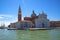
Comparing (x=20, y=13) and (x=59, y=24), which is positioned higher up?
(x=20, y=13)

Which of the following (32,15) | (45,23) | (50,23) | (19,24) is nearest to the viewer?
(19,24)

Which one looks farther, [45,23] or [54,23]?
[54,23]

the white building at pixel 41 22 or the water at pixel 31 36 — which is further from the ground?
the white building at pixel 41 22

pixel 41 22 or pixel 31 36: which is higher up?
pixel 41 22

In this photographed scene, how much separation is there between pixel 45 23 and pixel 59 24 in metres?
5.05

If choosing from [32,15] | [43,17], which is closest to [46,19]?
[43,17]

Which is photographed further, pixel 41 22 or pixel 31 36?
pixel 41 22

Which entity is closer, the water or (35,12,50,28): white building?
the water

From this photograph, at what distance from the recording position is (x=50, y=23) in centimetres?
3522

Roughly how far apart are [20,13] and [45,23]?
6625 millimetres

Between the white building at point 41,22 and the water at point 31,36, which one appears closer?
A: the water at point 31,36

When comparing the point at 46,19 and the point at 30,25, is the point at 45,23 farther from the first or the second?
the point at 30,25

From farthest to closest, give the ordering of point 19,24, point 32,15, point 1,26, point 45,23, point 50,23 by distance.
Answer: point 1,26, point 32,15, point 50,23, point 45,23, point 19,24

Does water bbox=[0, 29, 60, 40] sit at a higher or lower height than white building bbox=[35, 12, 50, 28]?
lower
